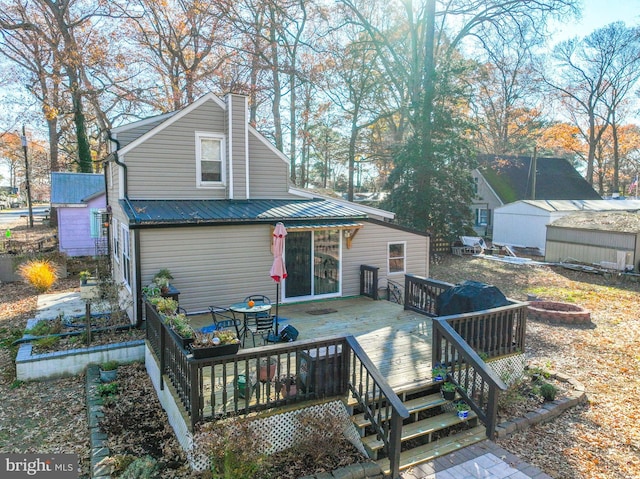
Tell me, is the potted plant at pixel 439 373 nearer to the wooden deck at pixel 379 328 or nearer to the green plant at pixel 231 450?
the wooden deck at pixel 379 328

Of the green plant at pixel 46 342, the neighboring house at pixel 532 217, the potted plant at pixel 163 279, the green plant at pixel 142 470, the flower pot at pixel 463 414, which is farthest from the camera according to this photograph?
the neighboring house at pixel 532 217

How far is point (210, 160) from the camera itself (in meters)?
11.4

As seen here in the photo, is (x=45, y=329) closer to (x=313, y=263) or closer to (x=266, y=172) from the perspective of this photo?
(x=313, y=263)

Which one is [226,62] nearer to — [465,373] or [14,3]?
[14,3]

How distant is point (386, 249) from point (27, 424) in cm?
919

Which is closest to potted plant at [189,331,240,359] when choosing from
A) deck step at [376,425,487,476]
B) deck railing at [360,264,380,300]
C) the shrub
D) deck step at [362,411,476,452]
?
deck step at [362,411,476,452]

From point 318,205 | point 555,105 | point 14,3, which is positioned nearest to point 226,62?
point 14,3

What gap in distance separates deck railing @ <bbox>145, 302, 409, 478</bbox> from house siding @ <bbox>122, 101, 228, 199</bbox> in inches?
225

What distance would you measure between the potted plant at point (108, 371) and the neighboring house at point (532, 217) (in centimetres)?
2232

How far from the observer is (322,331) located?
8.77m

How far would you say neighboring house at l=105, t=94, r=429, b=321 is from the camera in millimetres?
9820

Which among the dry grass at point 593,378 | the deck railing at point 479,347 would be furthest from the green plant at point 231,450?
the dry grass at point 593,378

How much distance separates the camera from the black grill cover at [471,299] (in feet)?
23.7

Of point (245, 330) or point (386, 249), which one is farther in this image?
point (386, 249)
